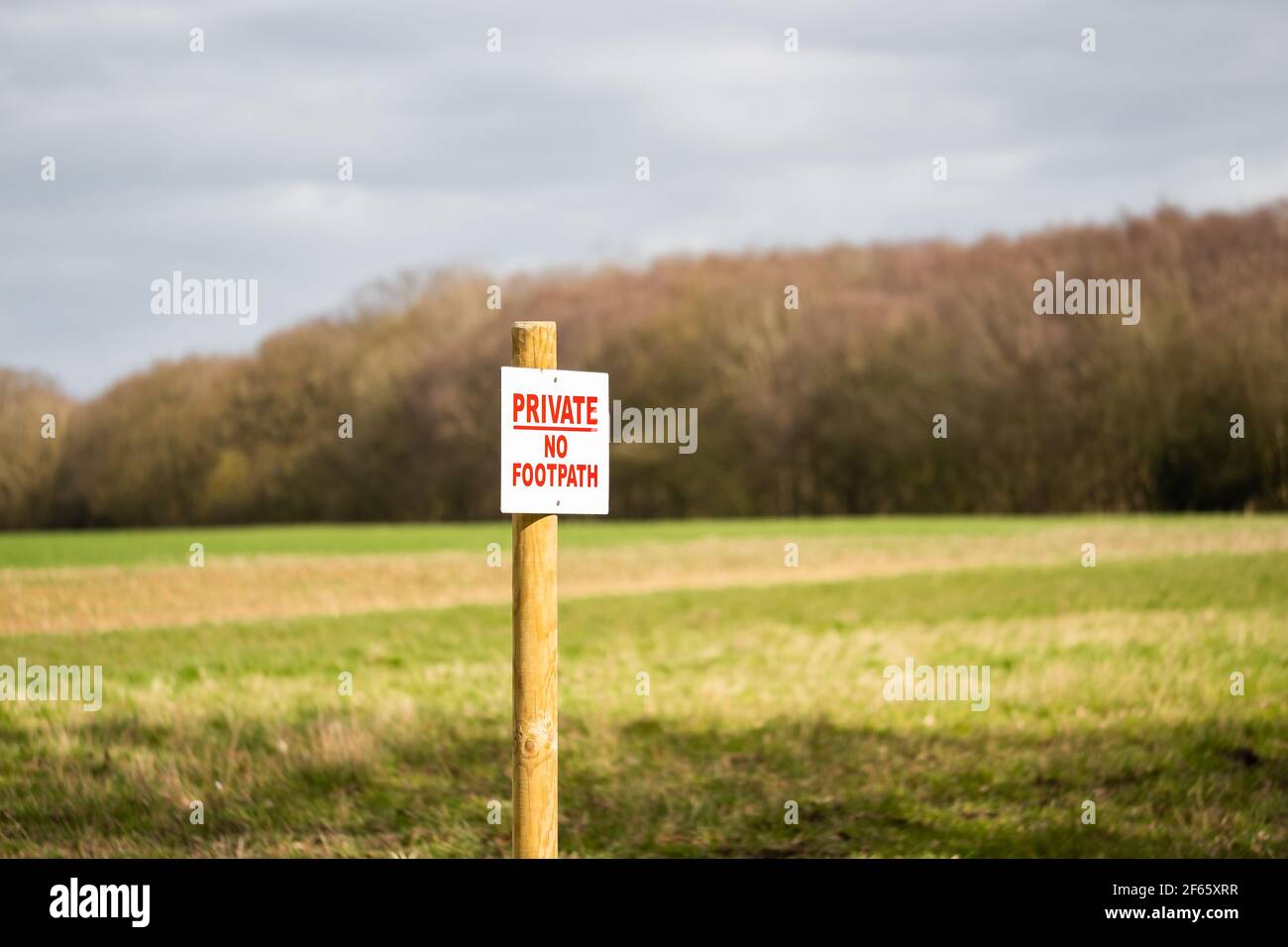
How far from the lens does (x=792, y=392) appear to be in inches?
2645

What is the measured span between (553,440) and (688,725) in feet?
21.7

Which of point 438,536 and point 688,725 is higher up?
point 438,536

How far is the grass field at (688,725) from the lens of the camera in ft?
29.0

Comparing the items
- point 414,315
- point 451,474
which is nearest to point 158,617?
point 451,474

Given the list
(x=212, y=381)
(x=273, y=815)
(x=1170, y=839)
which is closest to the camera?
(x=1170, y=839)

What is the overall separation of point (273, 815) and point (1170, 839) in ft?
19.5

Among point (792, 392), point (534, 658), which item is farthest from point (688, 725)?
point (792, 392)

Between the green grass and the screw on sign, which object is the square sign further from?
the green grass

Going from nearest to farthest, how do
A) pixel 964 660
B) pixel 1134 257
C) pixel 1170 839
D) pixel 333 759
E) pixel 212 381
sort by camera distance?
pixel 1170 839
pixel 333 759
pixel 964 660
pixel 1134 257
pixel 212 381

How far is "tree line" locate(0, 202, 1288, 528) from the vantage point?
51375mm

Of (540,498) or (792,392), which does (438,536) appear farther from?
(540,498)

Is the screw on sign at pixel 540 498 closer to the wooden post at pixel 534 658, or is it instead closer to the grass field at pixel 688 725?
the wooden post at pixel 534 658

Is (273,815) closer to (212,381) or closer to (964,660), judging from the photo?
(964,660)
